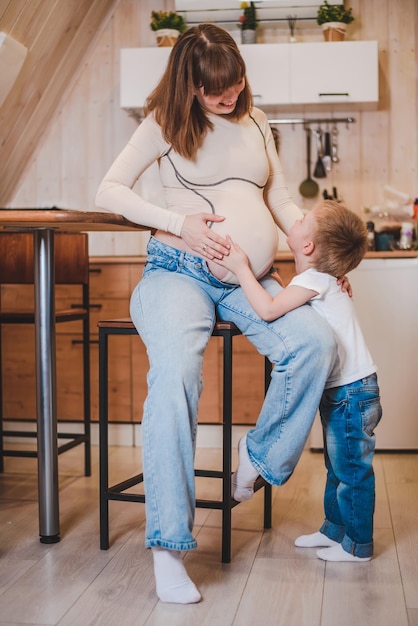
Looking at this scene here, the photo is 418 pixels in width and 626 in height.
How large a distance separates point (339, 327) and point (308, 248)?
0.69 feet

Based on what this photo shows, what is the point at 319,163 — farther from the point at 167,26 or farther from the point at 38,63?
the point at 38,63

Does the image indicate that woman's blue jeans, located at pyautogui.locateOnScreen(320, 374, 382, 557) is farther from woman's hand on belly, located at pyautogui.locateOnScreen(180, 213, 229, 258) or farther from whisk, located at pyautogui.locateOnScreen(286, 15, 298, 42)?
whisk, located at pyautogui.locateOnScreen(286, 15, 298, 42)

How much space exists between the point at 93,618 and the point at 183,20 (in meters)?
2.86

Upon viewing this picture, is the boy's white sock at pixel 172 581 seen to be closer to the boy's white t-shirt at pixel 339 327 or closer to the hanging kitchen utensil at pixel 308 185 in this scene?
the boy's white t-shirt at pixel 339 327

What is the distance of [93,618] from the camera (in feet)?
5.33

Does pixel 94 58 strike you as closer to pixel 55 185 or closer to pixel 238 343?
pixel 55 185

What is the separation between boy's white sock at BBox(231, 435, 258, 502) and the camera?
1.95 m

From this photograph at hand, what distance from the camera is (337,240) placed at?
1.93 meters

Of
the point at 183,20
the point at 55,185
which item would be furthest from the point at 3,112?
the point at 183,20

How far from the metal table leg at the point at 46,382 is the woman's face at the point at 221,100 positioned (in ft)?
1.74

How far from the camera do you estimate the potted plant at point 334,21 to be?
3543mm

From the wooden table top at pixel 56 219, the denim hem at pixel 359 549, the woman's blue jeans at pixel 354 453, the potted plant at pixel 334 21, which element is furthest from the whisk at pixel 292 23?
the denim hem at pixel 359 549

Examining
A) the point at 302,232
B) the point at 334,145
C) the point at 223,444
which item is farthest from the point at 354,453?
the point at 334,145

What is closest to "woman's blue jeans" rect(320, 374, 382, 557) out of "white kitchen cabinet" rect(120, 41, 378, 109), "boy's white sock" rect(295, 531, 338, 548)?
"boy's white sock" rect(295, 531, 338, 548)
